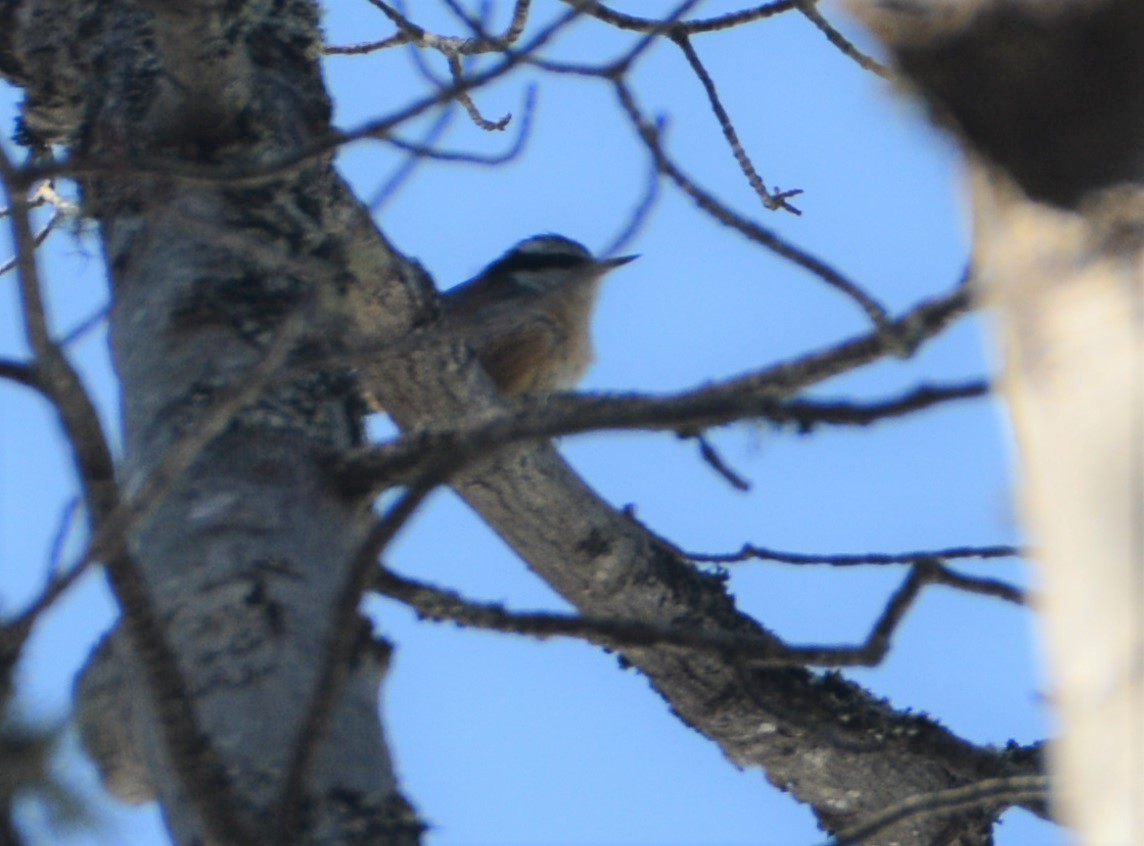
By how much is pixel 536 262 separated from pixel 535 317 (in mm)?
781

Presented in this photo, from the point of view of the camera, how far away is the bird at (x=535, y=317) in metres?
4.52

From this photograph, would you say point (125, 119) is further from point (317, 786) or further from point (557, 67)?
point (317, 786)

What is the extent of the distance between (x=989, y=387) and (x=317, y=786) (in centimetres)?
81

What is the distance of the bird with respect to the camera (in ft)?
14.8

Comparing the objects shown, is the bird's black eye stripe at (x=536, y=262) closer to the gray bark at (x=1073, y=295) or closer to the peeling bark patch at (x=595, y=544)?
the peeling bark patch at (x=595, y=544)

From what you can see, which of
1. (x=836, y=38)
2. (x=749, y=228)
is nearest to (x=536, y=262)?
(x=836, y=38)

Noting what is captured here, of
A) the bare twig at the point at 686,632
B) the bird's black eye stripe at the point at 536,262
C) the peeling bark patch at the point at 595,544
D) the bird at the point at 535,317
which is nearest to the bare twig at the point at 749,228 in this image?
the bare twig at the point at 686,632

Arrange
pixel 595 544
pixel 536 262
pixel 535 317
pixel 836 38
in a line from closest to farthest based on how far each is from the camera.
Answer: pixel 595 544 < pixel 836 38 < pixel 535 317 < pixel 536 262

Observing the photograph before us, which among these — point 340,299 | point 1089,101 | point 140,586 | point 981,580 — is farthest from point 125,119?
point 1089,101

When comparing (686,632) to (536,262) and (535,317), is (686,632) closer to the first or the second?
(535,317)

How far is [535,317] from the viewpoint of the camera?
455 cm

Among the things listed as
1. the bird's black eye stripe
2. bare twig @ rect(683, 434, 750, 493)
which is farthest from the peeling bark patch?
the bird's black eye stripe

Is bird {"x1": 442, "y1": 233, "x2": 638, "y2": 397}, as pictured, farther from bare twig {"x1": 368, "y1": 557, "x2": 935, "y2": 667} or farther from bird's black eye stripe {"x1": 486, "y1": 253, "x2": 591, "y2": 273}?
bare twig {"x1": 368, "y1": 557, "x2": 935, "y2": 667}

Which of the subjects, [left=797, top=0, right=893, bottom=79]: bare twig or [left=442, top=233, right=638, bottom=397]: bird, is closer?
[left=797, top=0, right=893, bottom=79]: bare twig
